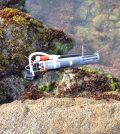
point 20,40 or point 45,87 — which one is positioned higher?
point 20,40

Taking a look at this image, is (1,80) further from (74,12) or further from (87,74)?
(74,12)

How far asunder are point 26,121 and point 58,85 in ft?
8.13

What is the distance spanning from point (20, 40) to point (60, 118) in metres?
3.99

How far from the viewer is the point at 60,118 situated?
1148 centimetres

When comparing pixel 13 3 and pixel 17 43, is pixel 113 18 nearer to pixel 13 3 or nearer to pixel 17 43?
pixel 13 3

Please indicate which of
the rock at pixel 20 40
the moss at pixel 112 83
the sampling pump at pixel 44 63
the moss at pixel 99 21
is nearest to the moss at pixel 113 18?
the moss at pixel 99 21

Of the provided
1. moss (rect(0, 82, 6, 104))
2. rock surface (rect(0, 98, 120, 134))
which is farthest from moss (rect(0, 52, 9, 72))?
rock surface (rect(0, 98, 120, 134))

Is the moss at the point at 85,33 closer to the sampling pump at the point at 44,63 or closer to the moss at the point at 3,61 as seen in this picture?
the sampling pump at the point at 44,63

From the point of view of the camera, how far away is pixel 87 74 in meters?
13.8

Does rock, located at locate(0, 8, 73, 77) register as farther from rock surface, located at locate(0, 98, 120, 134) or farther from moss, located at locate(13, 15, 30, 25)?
rock surface, located at locate(0, 98, 120, 134)

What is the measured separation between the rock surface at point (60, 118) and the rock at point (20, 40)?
2295 millimetres

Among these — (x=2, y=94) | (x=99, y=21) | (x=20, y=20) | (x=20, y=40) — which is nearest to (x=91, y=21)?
(x=99, y=21)

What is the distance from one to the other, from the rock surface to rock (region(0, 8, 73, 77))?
7.53 ft

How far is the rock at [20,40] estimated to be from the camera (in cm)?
1390
